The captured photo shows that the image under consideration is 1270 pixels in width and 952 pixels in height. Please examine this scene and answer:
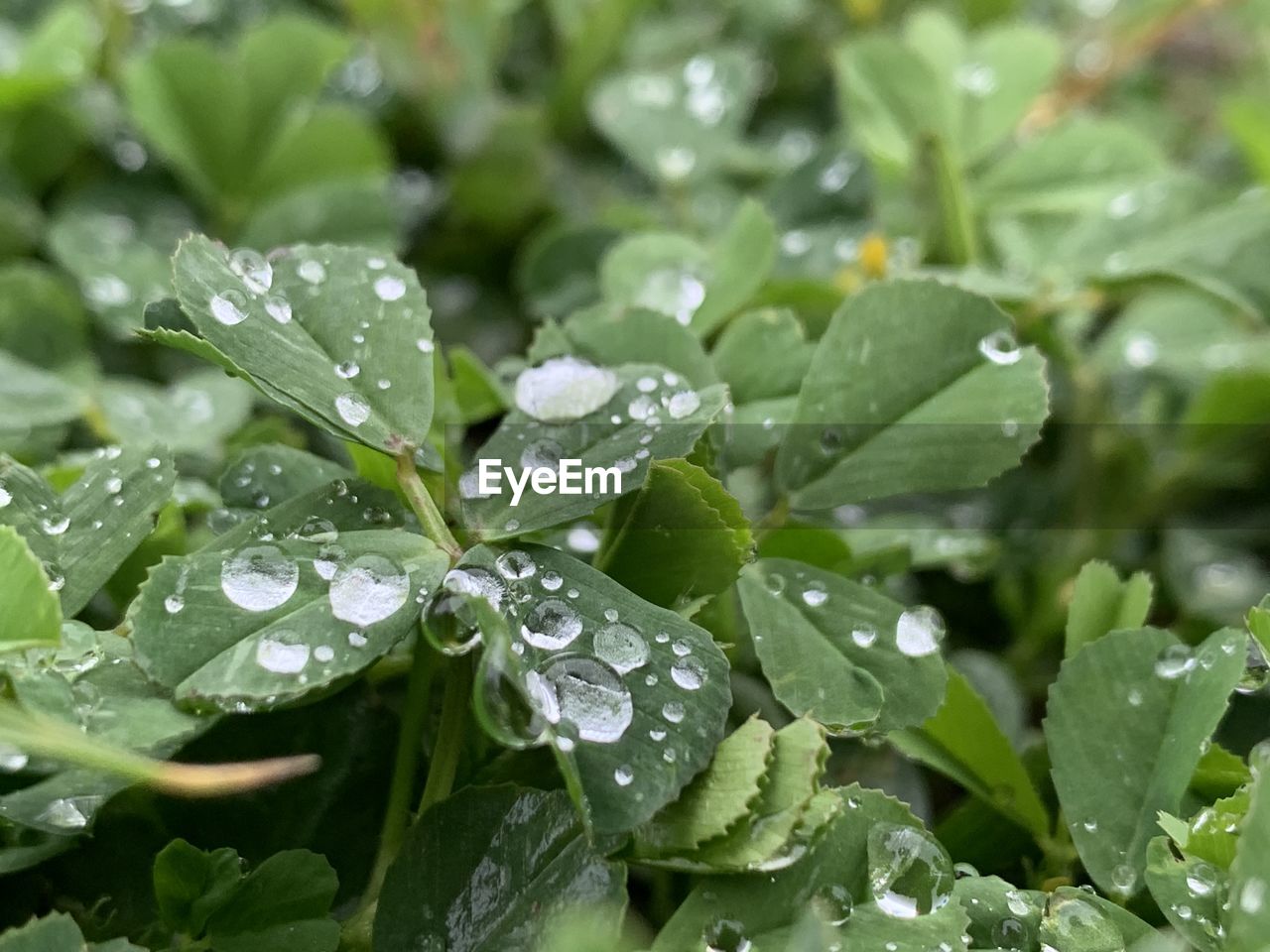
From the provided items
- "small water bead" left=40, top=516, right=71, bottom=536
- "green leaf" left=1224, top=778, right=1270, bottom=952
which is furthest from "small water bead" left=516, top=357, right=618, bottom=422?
"green leaf" left=1224, top=778, right=1270, bottom=952

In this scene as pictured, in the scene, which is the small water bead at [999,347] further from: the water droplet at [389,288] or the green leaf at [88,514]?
the green leaf at [88,514]

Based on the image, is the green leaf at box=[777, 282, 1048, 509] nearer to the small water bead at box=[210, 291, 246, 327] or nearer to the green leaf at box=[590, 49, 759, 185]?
the small water bead at box=[210, 291, 246, 327]

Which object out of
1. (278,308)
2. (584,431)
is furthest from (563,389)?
(278,308)

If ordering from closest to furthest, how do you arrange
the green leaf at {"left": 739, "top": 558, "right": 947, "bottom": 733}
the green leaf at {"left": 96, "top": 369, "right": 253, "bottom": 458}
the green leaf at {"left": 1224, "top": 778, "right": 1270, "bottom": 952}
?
the green leaf at {"left": 1224, "top": 778, "right": 1270, "bottom": 952}, the green leaf at {"left": 739, "top": 558, "right": 947, "bottom": 733}, the green leaf at {"left": 96, "top": 369, "right": 253, "bottom": 458}

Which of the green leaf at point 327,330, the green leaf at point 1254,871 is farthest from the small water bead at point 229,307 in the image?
the green leaf at point 1254,871

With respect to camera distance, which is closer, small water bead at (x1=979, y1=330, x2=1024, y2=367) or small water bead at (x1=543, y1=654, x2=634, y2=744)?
small water bead at (x1=543, y1=654, x2=634, y2=744)

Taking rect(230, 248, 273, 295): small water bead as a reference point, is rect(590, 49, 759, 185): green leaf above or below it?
below

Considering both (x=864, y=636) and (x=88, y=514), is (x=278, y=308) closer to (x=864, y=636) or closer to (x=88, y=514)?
(x=88, y=514)
